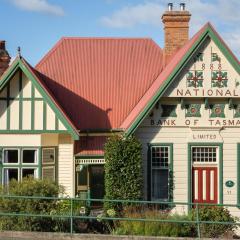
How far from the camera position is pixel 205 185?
1891 cm

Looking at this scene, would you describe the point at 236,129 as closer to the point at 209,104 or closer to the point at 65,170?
the point at 209,104

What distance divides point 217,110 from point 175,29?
18.1 feet

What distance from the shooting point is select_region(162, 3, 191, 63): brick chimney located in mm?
23000

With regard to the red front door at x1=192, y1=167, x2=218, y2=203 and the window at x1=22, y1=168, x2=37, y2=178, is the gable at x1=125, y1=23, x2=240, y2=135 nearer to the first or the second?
the red front door at x1=192, y1=167, x2=218, y2=203

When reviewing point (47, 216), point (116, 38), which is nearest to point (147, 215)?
point (47, 216)

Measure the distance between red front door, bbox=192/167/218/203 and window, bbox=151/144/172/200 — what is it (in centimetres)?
94

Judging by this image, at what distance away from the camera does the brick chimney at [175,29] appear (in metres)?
23.0

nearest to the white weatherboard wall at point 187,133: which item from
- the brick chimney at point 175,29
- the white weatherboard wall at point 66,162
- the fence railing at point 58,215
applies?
the fence railing at point 58,215

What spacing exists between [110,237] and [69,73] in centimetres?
962

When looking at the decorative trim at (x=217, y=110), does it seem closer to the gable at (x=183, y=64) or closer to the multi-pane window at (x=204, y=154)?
the multi-pane window at (x=204, y=154)

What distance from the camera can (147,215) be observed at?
15727mm

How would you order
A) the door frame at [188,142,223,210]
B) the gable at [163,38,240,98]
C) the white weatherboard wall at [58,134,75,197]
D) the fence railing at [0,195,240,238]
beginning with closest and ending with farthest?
the fence railing at [0,195,240,238] → the gable at [163,38,240,98] → the door frame at [188,142,223,210] → the white weatherboard wall at [58,134,75,197]

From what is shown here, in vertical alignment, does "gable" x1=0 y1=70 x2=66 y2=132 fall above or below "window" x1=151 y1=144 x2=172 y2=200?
above

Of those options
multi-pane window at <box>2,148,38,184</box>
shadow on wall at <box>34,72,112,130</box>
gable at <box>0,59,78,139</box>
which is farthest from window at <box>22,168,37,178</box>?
shadow on wall at <box>34,72,112,130</box>
